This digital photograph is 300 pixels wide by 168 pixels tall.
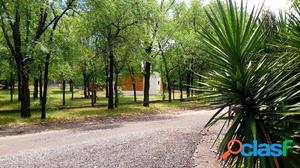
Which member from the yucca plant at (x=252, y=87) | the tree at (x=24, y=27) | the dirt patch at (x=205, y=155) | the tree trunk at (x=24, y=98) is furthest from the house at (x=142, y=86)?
the yucca plant at (x=252, y=87)

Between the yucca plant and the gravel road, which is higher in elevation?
the yucca plant

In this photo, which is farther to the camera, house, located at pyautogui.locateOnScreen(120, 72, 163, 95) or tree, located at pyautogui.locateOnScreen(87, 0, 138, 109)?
house, located at pyautogui.locateOnScreen(120, 72, 163, 95)

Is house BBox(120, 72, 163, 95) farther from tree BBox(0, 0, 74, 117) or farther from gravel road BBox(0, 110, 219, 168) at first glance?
gravel road BBox(0, 110, 219, 168)

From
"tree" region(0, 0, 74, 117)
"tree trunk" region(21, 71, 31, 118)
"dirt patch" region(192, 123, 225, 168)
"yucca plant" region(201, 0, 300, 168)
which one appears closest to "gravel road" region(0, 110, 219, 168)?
"dirt patch" region(192, 123, 225, 168)

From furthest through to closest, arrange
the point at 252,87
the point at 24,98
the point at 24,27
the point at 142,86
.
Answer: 1. the point at 142,86
2. the point at 24,27
3. the point at 24,98
4. the point at 252,87

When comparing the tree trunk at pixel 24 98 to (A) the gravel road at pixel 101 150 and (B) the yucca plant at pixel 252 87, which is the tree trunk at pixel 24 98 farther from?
(B) the yucca plant at pixel 252 87

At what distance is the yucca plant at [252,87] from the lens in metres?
2.82

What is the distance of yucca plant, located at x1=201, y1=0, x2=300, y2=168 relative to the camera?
9.26 feet

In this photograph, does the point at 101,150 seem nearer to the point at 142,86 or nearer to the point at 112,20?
the point at 112,20

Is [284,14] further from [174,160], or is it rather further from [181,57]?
[181,57]

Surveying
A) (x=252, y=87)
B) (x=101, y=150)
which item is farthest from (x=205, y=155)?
(x=252, y=87)

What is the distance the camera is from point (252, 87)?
119 inches

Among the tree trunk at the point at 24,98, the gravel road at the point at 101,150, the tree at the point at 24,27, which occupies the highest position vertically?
the tree at the point at 24,27

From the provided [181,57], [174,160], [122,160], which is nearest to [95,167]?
[122,160]
